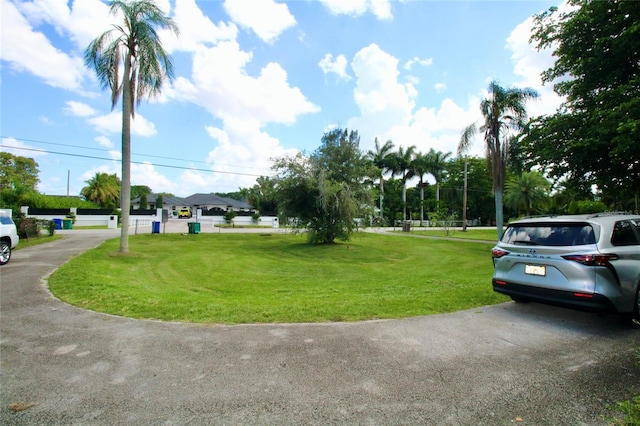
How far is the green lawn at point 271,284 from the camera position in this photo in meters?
5.19

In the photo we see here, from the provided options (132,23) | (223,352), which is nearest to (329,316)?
(223,352)

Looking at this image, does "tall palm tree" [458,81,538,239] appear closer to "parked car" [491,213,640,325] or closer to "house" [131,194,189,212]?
"parked car" [491,213,640,325]

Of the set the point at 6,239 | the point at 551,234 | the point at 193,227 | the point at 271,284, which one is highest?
the point at 551,234

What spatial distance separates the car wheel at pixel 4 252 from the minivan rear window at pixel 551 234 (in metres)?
13.2

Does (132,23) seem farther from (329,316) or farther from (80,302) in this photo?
(329,316)

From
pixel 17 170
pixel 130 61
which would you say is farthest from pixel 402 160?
pixel 17 170

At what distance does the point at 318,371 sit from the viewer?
124 inches

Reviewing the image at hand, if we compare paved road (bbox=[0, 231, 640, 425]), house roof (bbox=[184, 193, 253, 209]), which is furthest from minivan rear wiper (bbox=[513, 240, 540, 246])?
house roof (bbox=[184, 193, 253, 209])

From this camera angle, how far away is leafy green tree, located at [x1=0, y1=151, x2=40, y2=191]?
43.7 metres

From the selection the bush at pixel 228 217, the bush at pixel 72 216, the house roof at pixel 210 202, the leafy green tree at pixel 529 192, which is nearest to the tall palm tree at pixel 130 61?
the bush at pixel 72 216

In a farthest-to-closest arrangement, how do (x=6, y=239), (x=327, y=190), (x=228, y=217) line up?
1. (x=228, y=217)
2. (x=327, y=190)
3. (x=6, y=239)

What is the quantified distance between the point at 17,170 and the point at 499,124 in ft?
200

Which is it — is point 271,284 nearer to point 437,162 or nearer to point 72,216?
point 72,216

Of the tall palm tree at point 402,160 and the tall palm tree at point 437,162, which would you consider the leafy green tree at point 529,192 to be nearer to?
the tall palm tree at point 437,162
